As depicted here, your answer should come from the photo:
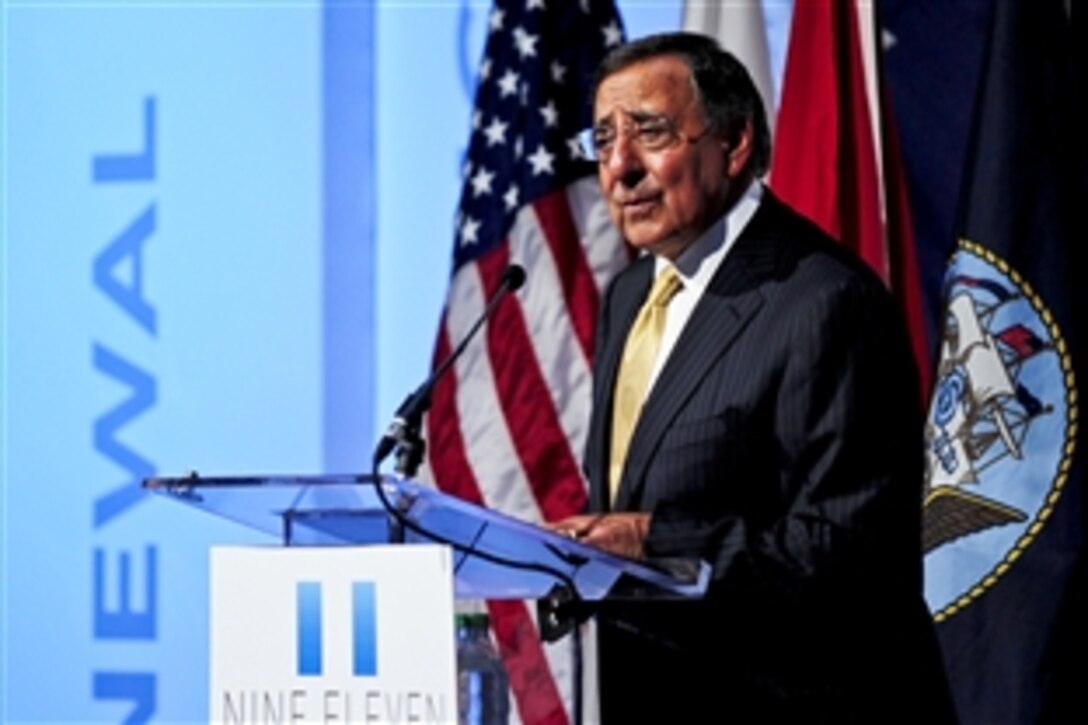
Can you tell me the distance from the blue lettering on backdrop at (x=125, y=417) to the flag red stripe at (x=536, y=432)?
1.13 m

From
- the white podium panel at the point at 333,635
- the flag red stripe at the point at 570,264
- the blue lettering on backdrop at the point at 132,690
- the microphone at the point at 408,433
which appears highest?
the flag red stripe at the point at 570,264

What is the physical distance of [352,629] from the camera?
1.81 metres

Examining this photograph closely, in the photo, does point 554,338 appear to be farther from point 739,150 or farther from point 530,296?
point 739,150

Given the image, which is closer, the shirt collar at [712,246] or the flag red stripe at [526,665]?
the shirt collar at [712,246]

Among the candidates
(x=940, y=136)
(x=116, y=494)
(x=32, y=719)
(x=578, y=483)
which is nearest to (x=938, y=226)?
(x=940, y=136)

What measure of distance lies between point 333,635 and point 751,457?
56cm

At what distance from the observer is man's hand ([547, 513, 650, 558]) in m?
1.88

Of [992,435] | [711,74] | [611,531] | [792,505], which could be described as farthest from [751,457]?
[992,435]

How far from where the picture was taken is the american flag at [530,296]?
373cm

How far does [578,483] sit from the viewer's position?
373cm

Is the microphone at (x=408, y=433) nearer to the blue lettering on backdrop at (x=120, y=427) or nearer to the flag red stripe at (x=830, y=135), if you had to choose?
the flag red stripe at (x=830, y=135)

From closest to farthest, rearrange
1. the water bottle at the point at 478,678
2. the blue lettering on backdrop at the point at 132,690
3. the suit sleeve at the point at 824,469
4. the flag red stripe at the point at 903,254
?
the suit sleeve at the point at 824,469 → the water bottle at the point at 478,678 → the flag red stripe at the point at 903,254 → the blue lettering on backdrop at the point at 132,690

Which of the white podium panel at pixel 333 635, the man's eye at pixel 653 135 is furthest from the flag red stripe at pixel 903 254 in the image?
the white podium panel at pixel 333 635

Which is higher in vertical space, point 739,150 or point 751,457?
point 739,150
